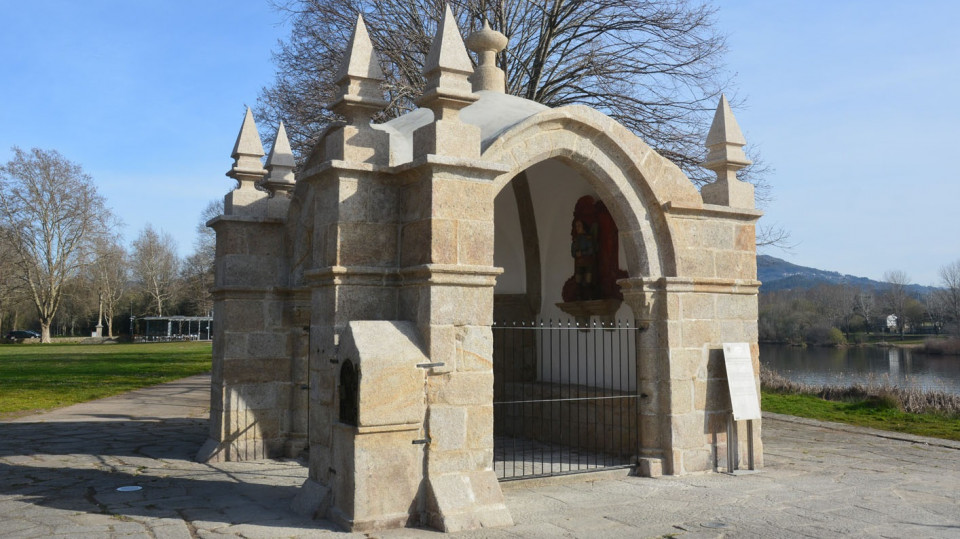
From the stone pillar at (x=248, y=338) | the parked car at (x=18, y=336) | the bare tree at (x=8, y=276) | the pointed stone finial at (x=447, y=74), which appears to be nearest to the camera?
the pointed stone finial at (x=447, y=74)

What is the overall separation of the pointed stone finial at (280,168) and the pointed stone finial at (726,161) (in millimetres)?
4324

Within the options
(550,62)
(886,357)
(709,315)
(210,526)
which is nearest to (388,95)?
(550,62)

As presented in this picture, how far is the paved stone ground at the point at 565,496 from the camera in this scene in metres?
4.86

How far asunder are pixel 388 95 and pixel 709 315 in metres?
7.31

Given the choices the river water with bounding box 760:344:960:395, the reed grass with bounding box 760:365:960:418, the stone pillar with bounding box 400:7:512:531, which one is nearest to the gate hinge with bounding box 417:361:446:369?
the stone pillar with bounding box 400:7:512:531

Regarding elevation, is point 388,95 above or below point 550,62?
below

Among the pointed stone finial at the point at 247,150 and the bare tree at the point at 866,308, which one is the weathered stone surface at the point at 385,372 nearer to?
the pointed stone finial at the point at 247,150

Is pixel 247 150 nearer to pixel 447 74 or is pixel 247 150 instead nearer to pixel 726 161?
pixel 447 74

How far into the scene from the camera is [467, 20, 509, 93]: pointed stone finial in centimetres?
753

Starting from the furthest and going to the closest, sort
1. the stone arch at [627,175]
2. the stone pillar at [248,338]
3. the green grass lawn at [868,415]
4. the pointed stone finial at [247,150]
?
the green grass lawn at [868,415], the pointed stone finial at [247,150], the stone pillar at [248,338], the stone arch at [627,175]

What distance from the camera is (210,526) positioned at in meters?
4.90

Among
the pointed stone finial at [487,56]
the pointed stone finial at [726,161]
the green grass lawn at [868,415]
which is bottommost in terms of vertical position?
the green grass lawn at [868,415]

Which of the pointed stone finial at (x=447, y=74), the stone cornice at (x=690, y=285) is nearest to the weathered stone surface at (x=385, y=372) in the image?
the pointed stone finial at (x=447, y=74)

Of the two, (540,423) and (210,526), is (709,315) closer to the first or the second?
(540,423)
